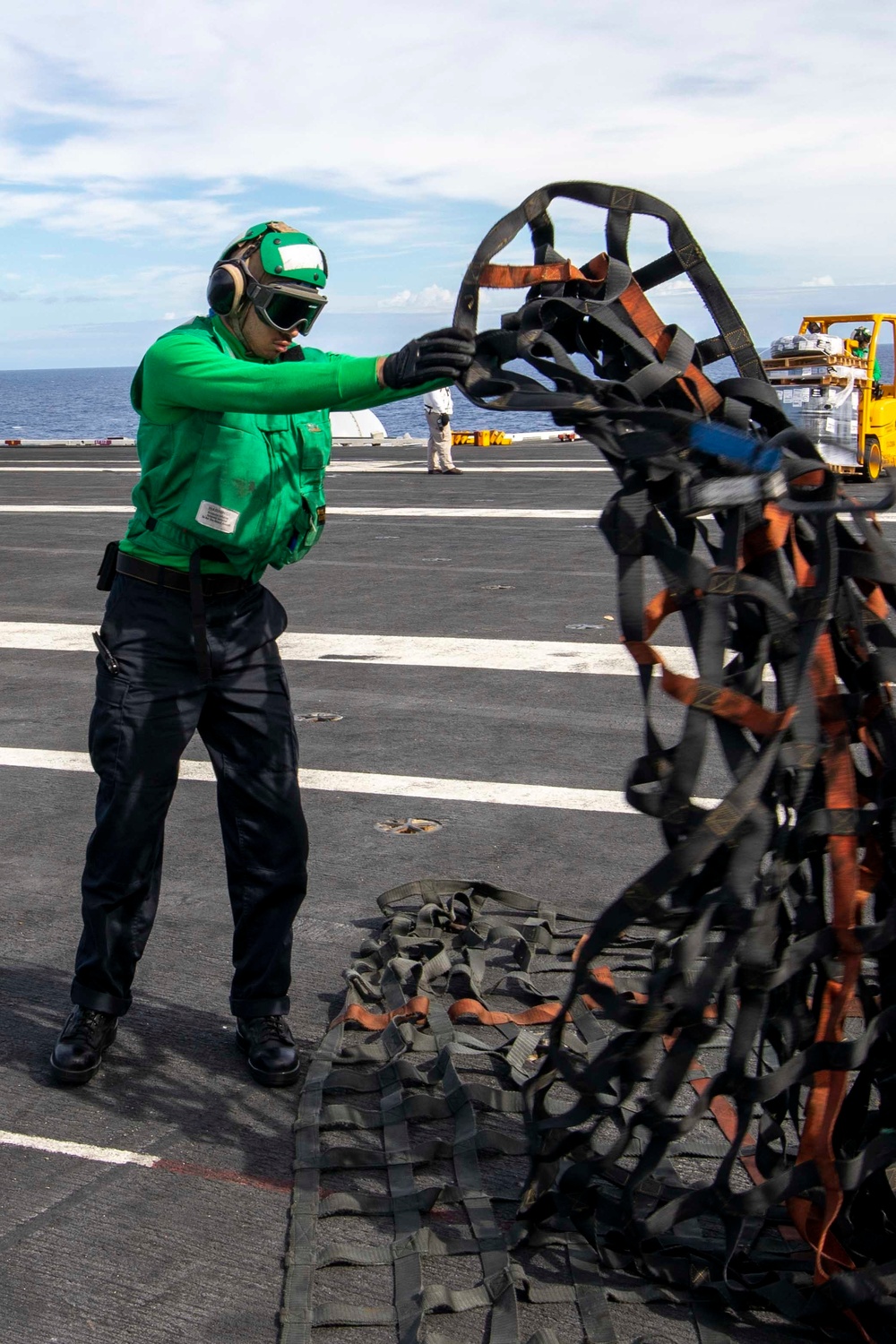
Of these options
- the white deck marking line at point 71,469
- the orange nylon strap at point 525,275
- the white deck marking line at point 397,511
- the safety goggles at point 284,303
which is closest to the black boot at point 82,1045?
the safety goggles at point 284,303

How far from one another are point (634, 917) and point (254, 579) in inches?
71.0

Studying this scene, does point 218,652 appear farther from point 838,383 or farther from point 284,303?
point 838,383

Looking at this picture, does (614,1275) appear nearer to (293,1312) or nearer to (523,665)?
(293,1312)

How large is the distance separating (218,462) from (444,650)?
5.69m

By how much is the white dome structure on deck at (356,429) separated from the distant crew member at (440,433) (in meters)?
10.6

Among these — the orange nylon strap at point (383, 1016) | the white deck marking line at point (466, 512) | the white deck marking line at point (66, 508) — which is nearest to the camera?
the orange nylon strap at point (383, 1016)

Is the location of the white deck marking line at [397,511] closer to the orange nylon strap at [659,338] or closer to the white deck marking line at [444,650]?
the white deck marking line at [444,650]

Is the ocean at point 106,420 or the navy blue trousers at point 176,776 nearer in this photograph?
the navy blue trousers at point 176,776

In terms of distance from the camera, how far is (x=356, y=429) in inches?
1407

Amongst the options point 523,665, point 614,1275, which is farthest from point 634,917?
point 523,665

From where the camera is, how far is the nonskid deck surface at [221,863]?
3076 millimetres

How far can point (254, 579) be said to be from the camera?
403 centimetres

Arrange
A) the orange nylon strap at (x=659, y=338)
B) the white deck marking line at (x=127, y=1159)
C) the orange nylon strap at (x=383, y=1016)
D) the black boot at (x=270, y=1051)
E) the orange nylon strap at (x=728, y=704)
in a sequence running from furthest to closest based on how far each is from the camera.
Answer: the orange nylon strap at (x=383, y=1016) → the black boot at (x=270, y=1051) → the white deck marking line at (x=127, y=1159) → the orange nylon strap at (x=659, y=338) → the orange nylon strap at (x=728, y=704)

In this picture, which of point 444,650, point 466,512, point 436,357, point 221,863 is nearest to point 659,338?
point 436,357
